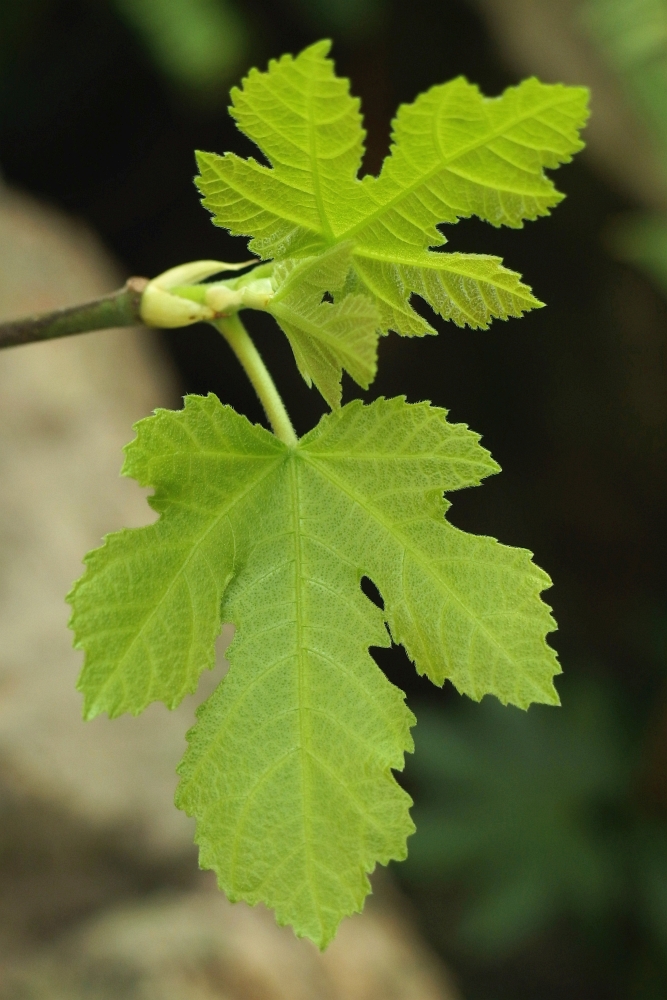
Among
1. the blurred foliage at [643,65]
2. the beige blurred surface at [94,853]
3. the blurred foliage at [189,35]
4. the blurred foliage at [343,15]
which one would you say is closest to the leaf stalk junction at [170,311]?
the beige blurred surface at [94,853]

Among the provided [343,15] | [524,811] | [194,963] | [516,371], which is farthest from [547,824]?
[343,15]

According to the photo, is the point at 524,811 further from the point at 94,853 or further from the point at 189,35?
the point at 189,35

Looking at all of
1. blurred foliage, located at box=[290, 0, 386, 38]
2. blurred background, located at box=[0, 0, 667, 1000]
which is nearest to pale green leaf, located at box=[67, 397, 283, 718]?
blurred background, located at box=[0, 0, 667, 1000]

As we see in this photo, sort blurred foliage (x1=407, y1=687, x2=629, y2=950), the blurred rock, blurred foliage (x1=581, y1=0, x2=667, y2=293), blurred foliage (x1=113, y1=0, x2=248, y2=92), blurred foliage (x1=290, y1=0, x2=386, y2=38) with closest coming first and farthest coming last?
the blurred rock, blurred foliage (x1=581, y1=0, x2=667, y2=293), blurred foliage (x1=407, y1=687, x2=629, y2=950), blurred foliage (x1=113, y1=0, x2=248, y2=92), blurred foliage (x1=290, y1=0, x2=386, y2=38)

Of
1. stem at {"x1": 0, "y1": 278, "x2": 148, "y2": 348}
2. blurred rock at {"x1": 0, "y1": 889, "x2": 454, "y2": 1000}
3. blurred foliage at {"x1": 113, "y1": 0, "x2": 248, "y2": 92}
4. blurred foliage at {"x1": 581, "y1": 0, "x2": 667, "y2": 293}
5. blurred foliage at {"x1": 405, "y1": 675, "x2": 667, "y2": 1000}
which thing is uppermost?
blurred foliage at {"x1": 113, "y1": 0, "x2": 248, "y2": 92}

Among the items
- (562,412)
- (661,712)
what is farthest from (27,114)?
(661,712)

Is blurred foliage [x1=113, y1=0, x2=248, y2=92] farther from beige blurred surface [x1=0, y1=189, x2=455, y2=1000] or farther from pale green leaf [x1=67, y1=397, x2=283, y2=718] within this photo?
pale green leaf [x1=67, y1=397, x2=283, y2=718]

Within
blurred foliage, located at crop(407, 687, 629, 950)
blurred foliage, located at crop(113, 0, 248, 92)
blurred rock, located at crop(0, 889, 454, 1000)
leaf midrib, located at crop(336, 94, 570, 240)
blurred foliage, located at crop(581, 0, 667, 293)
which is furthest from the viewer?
blurred foliage, located at crop(113, 0, 248, 92)
